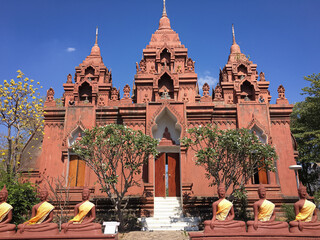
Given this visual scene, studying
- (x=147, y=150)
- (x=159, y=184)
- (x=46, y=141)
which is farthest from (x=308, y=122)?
(x=46, y=141)

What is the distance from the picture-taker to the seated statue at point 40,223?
696 cm

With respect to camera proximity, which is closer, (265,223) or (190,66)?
(265,223)

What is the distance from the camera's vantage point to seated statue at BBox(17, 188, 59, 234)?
696cm

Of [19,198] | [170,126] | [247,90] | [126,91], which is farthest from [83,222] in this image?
[247,90]

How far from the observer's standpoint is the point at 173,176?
14578 millimetres

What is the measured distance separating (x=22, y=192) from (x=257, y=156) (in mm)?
9701

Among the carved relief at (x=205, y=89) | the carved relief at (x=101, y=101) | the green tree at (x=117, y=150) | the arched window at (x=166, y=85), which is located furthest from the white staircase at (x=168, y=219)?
the carved relief at (x=101, y=101)

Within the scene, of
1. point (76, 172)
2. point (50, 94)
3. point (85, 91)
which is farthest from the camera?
point (85, 91)

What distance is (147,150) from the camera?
445 inches

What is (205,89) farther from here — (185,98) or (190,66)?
(190,66)

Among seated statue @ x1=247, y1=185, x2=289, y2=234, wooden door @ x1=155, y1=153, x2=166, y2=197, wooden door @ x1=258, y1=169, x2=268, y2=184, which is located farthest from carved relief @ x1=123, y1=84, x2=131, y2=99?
seated statue @ x1=247, y1=185, x2=289, y2=234

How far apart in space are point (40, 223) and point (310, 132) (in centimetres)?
2206

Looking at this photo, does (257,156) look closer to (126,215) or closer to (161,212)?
(161,212)

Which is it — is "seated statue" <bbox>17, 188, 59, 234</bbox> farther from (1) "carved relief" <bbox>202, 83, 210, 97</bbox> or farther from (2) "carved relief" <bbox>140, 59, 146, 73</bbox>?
(2) "carved relief" <bbox>140, 59, 146, 73</bbox>
